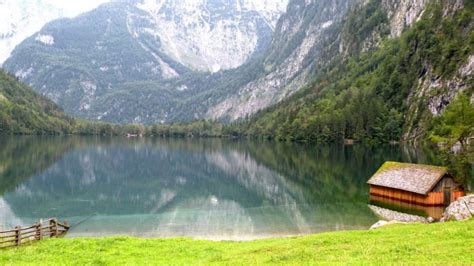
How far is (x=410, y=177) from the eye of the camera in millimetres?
69312

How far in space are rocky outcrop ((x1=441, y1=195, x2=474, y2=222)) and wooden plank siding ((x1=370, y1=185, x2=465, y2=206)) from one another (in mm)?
16513

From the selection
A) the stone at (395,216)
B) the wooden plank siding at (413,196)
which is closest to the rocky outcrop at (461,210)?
the stone at (395,216)

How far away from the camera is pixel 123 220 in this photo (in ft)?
198

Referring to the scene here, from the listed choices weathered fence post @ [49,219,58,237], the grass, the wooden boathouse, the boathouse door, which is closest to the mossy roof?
the wooden boathouse

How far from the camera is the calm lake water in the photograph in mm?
56312

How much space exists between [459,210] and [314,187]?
41.5 m

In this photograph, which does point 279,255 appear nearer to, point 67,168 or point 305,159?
point 67,168

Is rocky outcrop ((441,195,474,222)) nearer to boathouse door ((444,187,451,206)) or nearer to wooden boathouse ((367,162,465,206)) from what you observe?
wooden boathouse ((367,162,465,206))

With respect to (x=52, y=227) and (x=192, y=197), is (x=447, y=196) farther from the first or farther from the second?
(x=52, y=227)

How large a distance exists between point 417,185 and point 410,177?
2.26m

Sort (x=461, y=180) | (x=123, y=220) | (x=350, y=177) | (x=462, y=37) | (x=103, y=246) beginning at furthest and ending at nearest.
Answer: (x=462, y=37) < (x=350, y=177) < (x=461, y=180) < (x=123, y=220) < (x=103, y=246)

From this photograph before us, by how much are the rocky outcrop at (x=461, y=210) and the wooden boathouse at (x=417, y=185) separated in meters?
16.4

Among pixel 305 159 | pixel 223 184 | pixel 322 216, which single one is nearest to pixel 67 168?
pixel 223 184

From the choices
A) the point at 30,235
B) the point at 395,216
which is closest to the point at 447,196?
the point at 395,216
